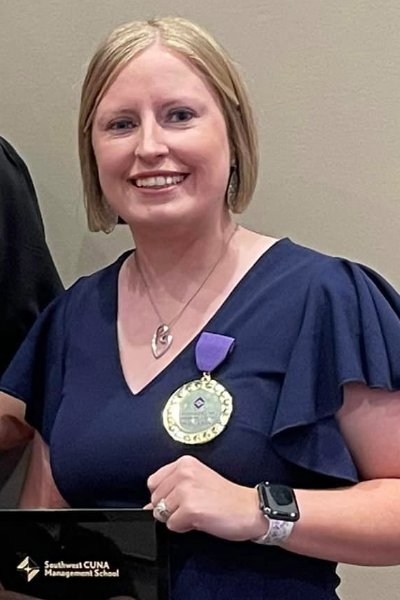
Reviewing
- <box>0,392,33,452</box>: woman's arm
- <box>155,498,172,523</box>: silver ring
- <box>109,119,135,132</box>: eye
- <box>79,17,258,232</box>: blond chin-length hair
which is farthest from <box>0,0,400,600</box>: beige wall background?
<box>155,498,172,523</box>: silver ring

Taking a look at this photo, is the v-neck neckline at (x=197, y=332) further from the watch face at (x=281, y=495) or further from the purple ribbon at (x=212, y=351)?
the watch face at (x=281, y=495)

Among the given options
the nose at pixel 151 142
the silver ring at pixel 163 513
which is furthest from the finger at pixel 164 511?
the nose at pixel 151 142

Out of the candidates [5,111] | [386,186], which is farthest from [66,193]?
[386,186]

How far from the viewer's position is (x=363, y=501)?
1005 millimetres

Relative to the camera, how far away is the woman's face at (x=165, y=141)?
1098 millimetres

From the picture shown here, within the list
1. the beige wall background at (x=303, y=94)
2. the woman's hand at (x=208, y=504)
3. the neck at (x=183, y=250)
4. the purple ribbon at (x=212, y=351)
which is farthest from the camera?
the beige wall background at (x=303, y=94)

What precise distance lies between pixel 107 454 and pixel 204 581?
17cm

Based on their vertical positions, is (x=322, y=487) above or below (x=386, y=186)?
below

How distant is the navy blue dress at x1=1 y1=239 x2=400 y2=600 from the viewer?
1.02 metres

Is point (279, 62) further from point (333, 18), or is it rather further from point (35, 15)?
point (35, 15)

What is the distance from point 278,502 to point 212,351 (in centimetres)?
18

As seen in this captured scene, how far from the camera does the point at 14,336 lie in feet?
4.30

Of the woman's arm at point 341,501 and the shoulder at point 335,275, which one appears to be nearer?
the woman's arm at point 341,501

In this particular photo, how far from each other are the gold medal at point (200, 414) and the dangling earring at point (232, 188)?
0.85 feet
